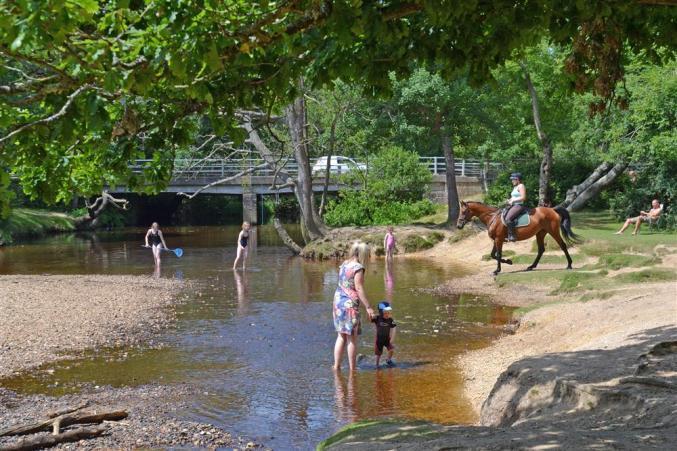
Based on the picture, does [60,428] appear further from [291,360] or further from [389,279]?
[389,279]

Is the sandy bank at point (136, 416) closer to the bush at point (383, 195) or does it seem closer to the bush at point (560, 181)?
the bush at point (383, 195)

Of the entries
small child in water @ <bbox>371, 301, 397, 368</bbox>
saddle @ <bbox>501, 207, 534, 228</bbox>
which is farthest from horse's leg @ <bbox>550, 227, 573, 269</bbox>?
small child in water @ <bbox>371, 301, 397, 368</bbox>

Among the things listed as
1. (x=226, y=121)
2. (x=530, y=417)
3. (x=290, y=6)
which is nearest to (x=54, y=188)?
(x=226, y=121)

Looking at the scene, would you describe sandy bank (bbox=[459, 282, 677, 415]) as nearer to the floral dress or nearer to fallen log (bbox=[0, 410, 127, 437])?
the floral dress

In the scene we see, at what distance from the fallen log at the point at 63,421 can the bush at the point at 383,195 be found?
2777 centimetres

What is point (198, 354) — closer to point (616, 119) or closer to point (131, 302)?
point (131, 302)

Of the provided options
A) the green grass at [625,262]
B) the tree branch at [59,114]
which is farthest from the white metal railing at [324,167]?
the tree branch at [59,114]

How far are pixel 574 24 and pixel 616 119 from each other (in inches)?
967

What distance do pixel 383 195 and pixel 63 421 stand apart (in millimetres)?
29797

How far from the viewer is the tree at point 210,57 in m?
6.52

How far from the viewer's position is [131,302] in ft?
65.4

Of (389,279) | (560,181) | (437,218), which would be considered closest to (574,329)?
(389,279)

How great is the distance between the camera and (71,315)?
17422 mm

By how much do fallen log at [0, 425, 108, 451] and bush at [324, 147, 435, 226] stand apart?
2834 centimetres
